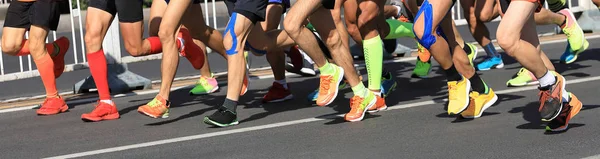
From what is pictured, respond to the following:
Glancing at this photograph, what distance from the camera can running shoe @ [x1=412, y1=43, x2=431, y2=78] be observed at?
11133 millimetres

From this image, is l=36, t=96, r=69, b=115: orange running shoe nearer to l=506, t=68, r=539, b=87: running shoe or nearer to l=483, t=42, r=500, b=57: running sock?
l=506, t=68, r=539, b=87: running shoe

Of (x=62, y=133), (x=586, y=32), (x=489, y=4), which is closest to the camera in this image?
(x=62, y=133)

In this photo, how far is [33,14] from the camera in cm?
970

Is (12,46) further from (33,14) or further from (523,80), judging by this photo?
(523,80)

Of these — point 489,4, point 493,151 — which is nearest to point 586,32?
point 489,4

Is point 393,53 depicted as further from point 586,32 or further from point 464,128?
point 464,128

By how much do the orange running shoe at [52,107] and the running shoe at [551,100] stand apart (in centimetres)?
394

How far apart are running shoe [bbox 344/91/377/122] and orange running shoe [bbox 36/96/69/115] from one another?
2455 mm

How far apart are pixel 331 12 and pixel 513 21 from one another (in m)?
2.05

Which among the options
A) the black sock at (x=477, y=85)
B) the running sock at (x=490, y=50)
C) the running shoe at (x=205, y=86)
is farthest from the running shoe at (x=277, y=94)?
the running sock at (x=490, y=50)

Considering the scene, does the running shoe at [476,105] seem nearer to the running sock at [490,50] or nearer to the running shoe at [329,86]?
the running shoe at [329,86]

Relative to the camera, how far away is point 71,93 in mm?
11289

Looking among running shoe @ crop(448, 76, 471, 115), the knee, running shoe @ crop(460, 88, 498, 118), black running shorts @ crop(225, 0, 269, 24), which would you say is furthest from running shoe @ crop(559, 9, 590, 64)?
the knee

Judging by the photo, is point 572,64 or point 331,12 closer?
point 331,12
